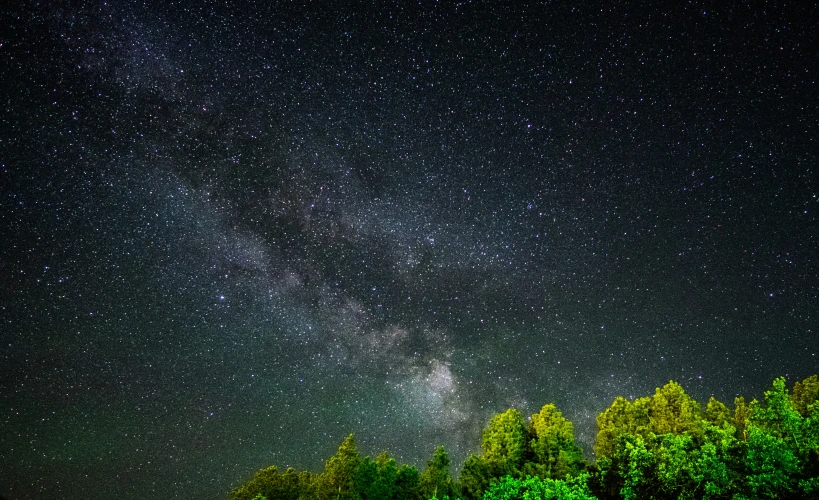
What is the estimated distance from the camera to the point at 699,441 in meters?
23.1

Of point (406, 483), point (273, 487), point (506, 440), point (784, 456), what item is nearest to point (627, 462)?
point (784, 456)

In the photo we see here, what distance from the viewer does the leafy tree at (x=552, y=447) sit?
84.4 feet

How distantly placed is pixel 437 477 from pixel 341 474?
728cm

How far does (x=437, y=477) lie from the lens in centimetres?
2808

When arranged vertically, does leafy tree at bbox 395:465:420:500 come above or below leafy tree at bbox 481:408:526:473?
below

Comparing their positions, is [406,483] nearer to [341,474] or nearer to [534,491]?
[341,474]

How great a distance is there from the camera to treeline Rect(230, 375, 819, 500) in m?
16.5

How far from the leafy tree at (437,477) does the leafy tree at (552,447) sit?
4966 mm

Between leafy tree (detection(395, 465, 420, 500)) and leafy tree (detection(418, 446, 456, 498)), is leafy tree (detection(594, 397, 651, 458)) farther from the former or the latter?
leafy tree (detection(395, 465, 420, 500))

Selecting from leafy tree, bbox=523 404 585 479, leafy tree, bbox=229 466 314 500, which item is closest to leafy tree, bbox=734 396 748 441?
leafy tree, bbox=523 404 585 479

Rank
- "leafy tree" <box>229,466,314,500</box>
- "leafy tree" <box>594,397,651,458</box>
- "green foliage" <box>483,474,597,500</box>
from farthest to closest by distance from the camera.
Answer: "leafy tree" <box>229,466,314,500</box> → "leafy tree" <box>594,397,651,458</box> → "green foliage" <box>483,474,597,500</box>

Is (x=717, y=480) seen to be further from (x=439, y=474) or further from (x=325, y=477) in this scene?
(x=325, y=477)

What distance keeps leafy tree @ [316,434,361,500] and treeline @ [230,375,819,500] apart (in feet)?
0.24

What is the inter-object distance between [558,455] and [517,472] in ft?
8.62
